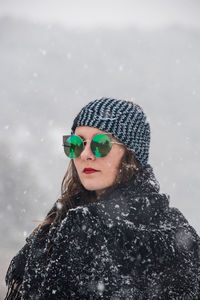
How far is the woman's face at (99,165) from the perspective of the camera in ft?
5.86

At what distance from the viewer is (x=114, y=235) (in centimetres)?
148

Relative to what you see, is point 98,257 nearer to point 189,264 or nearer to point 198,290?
point 189,264

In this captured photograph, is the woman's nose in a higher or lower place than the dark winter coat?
higher

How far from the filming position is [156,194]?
5.53 ft

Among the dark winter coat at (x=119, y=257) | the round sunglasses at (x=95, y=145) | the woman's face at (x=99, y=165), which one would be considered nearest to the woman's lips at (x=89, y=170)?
the woman's face at (x=99, y=165)

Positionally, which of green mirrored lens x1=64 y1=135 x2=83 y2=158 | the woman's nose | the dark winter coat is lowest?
the dark winter coat

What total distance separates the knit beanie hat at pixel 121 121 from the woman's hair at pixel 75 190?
85 millimetres

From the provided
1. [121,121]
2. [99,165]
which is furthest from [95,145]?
[121,121]

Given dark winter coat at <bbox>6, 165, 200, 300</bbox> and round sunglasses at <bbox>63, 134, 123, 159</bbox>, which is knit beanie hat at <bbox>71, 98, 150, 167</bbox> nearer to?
round sunglasses at <bbox>63, 134, 123, 159</bbox>

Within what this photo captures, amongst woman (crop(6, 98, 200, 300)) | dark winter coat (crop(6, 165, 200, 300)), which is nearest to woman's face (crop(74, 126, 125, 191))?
woman (crop(6, 98, 200, 300))

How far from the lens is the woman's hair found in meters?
1.81

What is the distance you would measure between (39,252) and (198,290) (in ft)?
3.29

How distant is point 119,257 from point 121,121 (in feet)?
3.02

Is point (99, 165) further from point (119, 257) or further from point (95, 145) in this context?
point (119, 257)
